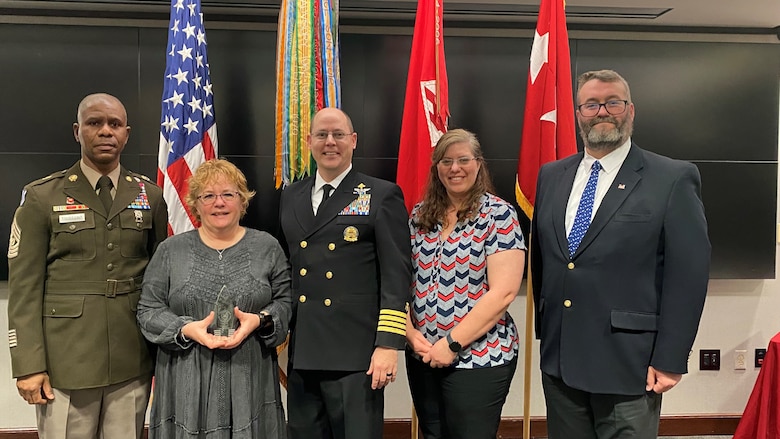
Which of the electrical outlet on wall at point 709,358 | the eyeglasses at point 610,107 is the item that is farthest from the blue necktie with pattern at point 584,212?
the electrical outlet on wall at point 709,358

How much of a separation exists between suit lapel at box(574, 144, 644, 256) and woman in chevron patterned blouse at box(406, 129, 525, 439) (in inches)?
10.1

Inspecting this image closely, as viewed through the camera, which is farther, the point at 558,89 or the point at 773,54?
the point at 773,54

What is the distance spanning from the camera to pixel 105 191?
79.5 inches

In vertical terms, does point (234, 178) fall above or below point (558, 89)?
below

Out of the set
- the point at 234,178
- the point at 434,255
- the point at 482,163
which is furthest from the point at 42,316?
the point at 482,163

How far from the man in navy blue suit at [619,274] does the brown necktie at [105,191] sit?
1.44 metres

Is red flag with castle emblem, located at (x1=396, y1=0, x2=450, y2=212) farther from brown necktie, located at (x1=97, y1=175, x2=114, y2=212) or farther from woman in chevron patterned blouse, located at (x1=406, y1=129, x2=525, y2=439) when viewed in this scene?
brown necktie, located at (x1=97, y1=175, x2=114, y2=212)

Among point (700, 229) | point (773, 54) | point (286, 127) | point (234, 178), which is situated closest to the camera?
point (700, 229)

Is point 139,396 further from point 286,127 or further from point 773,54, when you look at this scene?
point 773,54

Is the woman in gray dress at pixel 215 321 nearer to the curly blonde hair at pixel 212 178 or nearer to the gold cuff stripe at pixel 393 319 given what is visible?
the curly blonde hair at pixel 212 178

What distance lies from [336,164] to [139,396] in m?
1.05

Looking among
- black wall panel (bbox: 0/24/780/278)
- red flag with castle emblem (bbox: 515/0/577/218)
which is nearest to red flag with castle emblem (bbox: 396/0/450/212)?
red flag with castle emblem (bbox: 515/0/577/218)

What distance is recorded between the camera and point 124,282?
78.1 inches

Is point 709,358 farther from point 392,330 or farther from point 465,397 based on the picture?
point 392,330
